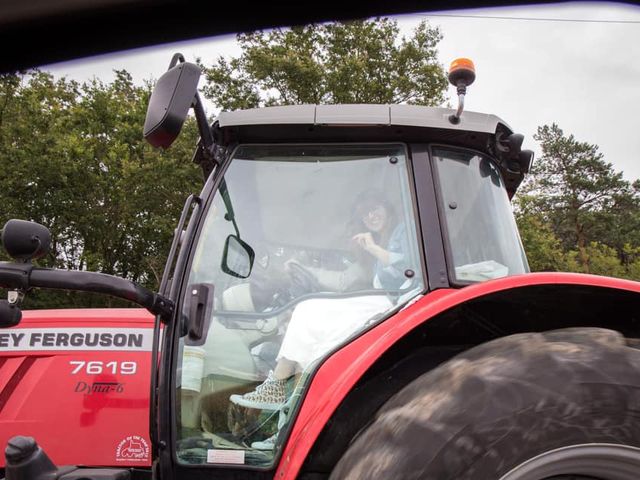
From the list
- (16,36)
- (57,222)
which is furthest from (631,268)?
(16,36)

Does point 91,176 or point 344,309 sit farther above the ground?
point 91,176

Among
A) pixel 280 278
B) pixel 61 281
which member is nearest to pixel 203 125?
pixel 280 278

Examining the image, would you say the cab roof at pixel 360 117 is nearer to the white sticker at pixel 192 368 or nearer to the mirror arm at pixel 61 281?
the mirror arm at pixel 61 281

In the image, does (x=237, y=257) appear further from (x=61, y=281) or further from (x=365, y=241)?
(x=61, y=281)

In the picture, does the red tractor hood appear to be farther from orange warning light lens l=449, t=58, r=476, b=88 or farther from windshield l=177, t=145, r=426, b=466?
orange warning light lens l=449, t=58, r=476, b=88

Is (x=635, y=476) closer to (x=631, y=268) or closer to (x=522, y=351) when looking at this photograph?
(x=522, y=351)

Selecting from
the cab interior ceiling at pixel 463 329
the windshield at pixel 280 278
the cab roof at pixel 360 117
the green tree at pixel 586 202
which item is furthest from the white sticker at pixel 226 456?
the green tree at pixel 586 202

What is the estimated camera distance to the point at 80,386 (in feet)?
7.42

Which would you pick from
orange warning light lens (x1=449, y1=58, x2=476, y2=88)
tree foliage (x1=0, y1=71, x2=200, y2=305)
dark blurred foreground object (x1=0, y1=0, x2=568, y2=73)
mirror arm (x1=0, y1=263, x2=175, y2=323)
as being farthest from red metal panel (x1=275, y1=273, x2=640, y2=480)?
tree foliage (x1=0, y1=71, x2=200, y2=305)

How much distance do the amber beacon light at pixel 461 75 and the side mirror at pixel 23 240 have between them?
1.60 m

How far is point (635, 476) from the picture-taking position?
4.04 feet

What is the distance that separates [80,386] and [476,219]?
188 cm

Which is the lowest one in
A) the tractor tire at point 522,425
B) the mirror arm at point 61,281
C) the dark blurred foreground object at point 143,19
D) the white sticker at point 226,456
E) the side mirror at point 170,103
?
the white sticker at point 226,456

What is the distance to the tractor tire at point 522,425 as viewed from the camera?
1.18 m
